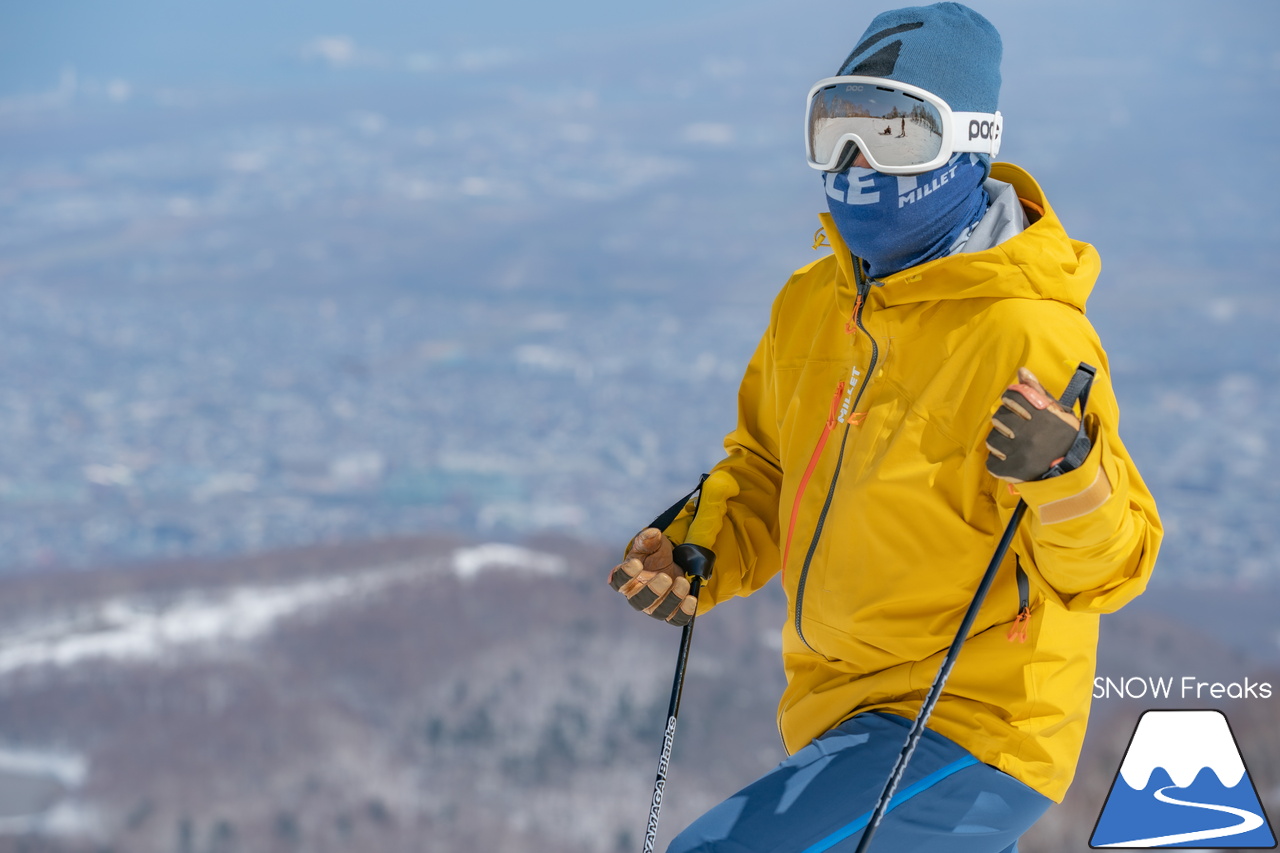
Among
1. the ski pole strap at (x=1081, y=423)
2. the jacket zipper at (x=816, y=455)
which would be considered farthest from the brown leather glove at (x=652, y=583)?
the ski pole strap at (x=1081, y=423)

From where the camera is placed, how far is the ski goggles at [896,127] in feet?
5.69

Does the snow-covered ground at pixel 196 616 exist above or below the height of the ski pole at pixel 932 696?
below

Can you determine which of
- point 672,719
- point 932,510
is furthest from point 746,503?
point 932,510

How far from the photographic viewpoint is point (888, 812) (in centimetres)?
163

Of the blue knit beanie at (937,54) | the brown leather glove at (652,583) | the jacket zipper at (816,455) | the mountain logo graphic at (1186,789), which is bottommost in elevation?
the mountain logo graphic at (1186,789)

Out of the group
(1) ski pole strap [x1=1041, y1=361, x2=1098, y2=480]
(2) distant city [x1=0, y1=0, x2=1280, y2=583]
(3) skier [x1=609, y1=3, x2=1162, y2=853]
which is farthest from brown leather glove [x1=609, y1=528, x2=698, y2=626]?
(2) distant city [x1=0, y1=0, x2=1280, y2=583]

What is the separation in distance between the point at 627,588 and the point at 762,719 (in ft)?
73.6

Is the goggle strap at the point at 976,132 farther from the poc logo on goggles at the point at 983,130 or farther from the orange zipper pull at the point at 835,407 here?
the orange zipper pull at the point at 835,407

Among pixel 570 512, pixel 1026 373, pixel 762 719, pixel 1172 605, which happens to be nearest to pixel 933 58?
pixel 1026 373

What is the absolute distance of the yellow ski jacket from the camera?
4.99 feet

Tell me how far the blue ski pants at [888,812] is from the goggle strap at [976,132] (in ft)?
2.88

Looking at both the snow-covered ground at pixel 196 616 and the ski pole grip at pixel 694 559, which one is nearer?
the ski pole grip at pixel 694 559

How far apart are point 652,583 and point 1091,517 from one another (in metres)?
0.70

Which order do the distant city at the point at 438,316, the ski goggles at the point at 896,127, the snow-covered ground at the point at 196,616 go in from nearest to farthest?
the ski goggles at the point at 896,127, the snow-covered ground at the point at 196,616, the distant city at the point at 438,316
